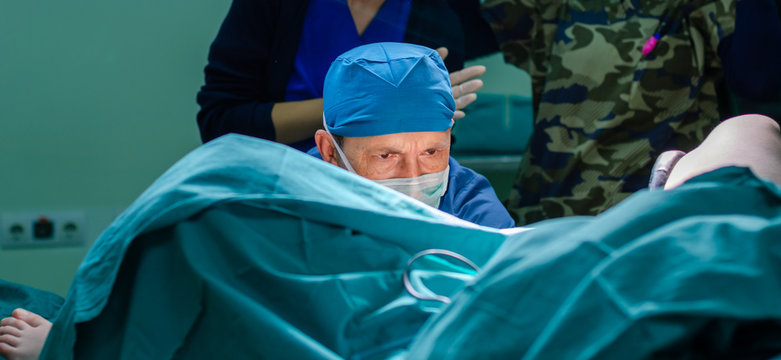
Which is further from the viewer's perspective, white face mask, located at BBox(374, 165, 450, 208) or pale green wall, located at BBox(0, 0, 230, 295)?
pale green wall, located at BBox(0, 0, 230, 295)

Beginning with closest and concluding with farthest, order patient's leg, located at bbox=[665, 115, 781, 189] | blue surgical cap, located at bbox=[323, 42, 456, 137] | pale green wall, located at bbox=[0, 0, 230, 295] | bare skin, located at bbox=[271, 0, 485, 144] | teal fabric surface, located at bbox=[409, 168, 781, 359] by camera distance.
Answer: teal fabric surface, located at bbox=[409, 168, 781, 359]
patient's leg, located at bbox=[665, 115, 781, 189]
blue surgical cap, located at bbox=[323, 42, 456, 137]
bare skin, located at bbox=[271, 0, 485, 144]
pale green wall, located at bbox=[0, 0, 230, 295]

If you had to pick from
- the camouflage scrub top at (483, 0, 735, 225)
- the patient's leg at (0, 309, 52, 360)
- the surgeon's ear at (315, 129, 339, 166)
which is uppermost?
the patient's leg at (0, 309, 52, 360)

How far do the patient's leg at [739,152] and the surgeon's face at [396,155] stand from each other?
55 centimetres

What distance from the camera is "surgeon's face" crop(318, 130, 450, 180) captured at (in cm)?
137

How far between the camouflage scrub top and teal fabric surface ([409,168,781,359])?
135cm

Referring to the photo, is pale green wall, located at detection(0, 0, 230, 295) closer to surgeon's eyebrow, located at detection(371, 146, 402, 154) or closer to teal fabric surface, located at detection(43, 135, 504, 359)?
surgeon's eyebrow, located at detection(371, 146, 402, 154)

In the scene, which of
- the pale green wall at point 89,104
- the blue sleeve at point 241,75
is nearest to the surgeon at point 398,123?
the blue sleeve at point 241,75

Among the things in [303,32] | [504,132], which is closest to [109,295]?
[303,32]

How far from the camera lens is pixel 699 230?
0.56 metres

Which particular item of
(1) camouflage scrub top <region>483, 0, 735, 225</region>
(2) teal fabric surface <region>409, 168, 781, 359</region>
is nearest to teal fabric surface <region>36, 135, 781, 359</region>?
(2) teal fabric surface <region>409, 168, 781, 359</region>

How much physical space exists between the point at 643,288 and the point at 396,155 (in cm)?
86

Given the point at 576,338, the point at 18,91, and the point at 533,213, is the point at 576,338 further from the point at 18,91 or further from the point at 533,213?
the point at 18,91

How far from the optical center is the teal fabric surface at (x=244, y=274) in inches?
27.0

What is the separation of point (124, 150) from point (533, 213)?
51.9 inches
